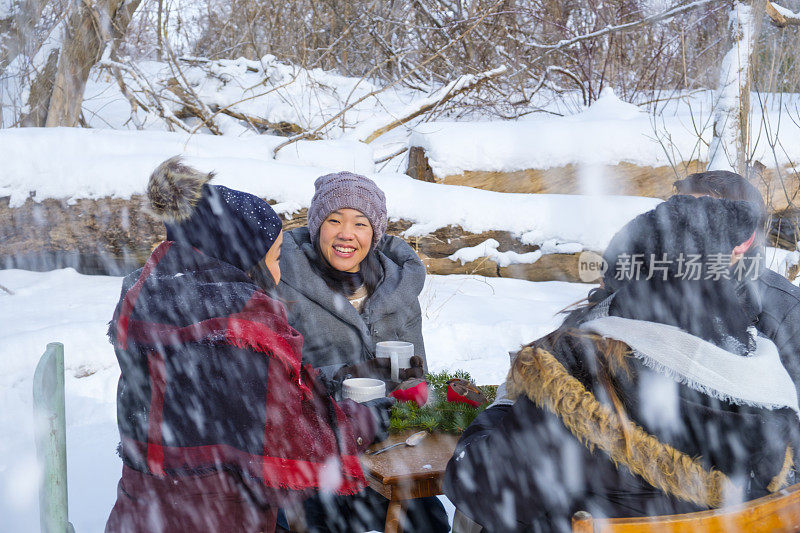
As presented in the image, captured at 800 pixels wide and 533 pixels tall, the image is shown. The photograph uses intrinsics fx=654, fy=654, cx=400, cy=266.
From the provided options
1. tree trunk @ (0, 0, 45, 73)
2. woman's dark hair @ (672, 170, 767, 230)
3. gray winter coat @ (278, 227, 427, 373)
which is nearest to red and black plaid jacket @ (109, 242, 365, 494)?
gray winter coat @ (278, 227, 427, 373)

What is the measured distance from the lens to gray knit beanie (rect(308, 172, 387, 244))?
2.86 m

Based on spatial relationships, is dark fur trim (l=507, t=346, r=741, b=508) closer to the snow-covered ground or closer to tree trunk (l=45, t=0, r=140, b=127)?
the snow-covered ground

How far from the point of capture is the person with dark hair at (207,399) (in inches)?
63.4

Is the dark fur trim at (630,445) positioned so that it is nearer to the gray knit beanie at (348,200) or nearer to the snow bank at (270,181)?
the gray knit beanie at (348,200)

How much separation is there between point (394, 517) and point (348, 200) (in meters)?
1.39

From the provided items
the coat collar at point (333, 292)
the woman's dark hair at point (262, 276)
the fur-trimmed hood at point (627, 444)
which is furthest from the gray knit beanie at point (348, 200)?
the fur-trimmed hood at point (627, 444)

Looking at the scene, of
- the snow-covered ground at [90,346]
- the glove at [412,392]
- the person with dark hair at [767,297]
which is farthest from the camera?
the snow-covered ground at [90,346]

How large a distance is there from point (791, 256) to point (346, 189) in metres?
3.38

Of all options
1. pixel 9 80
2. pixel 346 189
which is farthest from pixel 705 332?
pixel 9 80

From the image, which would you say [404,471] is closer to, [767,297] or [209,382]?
[209,382]

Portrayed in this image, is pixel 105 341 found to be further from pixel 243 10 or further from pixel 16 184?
pixel 243 10

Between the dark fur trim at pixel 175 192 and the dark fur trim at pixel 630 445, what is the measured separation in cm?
103

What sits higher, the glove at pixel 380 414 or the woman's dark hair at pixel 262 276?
the woman's dark hair at pixel 262 276

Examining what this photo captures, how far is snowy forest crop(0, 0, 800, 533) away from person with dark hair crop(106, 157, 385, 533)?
0.03 feet
